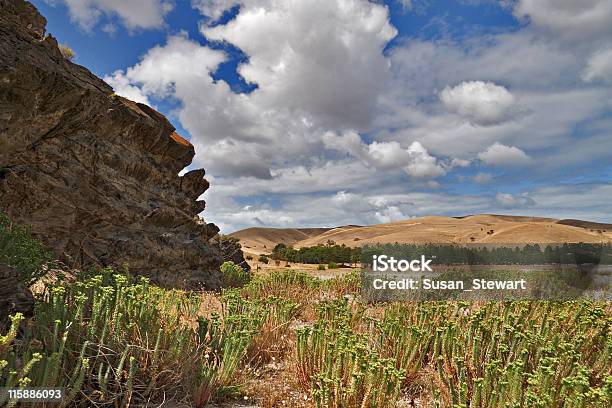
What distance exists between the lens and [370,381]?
11.2 ft

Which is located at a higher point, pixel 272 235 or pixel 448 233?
pixel 272 235

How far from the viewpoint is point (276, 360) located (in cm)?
523

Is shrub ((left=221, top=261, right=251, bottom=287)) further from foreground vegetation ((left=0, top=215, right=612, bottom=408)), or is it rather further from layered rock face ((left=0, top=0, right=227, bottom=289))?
foreground vegetation ((left=0, top=215, right=612, bottom=408))

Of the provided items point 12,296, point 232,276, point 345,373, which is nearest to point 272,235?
point 232,276

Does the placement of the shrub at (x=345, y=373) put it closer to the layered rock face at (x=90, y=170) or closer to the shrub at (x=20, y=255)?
the shrub at (x=20, y=255)

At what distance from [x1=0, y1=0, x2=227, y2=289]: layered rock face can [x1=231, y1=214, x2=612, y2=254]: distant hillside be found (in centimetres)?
1255

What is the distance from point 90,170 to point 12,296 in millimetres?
6710

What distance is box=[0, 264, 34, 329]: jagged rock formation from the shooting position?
380 cm

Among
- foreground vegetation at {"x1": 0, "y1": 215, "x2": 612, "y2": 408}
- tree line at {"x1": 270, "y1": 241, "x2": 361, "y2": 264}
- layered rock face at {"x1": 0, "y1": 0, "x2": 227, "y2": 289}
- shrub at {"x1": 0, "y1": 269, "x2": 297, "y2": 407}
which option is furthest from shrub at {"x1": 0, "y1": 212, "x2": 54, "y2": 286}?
tree line at {"x1": 270, "y1": 241, "x2": 361, "y2": 264}

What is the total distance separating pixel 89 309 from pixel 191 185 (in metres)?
10.1

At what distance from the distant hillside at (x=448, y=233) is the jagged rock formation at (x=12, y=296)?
1646cm

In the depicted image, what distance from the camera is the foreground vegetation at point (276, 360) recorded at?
10.8 ft

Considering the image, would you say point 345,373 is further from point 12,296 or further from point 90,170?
point 90,170

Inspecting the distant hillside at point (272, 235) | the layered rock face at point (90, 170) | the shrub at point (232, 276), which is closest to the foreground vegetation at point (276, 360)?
the layered rock face at point (90, 170)
